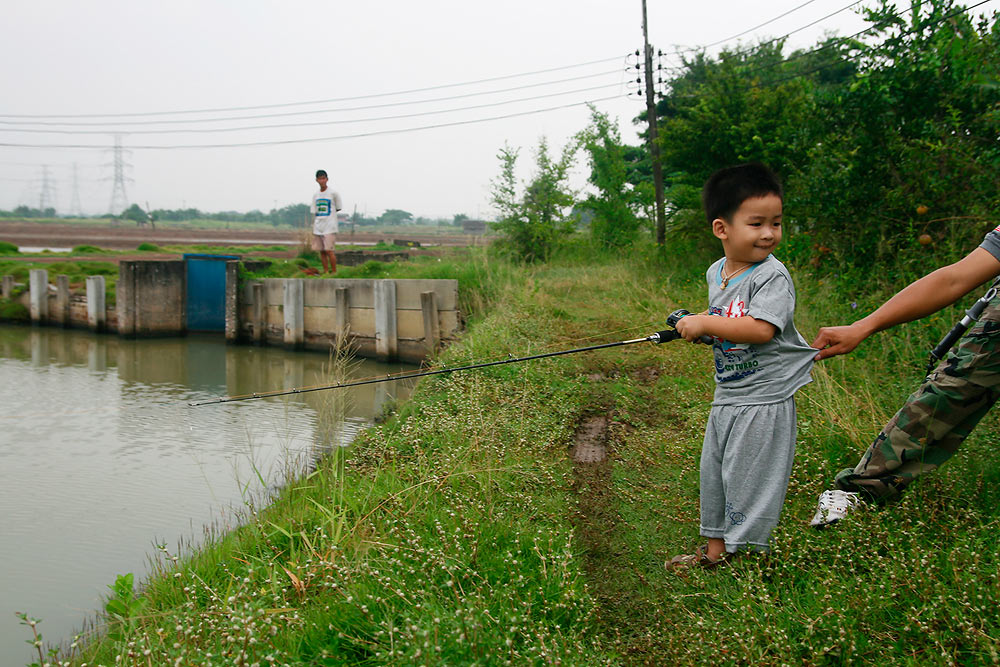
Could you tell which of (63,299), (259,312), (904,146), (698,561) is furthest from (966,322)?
(63,299)

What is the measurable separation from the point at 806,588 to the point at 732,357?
899 millimetres

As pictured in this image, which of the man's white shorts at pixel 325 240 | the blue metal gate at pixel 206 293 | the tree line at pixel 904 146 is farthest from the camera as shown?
the blue metal gate at pixel 206 293

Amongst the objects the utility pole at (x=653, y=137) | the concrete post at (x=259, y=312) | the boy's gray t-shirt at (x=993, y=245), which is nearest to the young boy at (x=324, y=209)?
the concrete post at (x=259, y=312)

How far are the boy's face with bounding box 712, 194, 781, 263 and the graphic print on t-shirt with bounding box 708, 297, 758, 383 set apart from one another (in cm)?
20

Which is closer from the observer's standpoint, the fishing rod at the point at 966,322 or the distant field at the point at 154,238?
the fishing rod at the point at 966,322

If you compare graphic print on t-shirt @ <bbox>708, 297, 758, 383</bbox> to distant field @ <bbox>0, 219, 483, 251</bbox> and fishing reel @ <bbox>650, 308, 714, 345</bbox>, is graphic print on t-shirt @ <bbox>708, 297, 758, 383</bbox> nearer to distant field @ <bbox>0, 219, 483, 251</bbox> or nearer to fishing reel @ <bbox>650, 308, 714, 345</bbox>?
fishing reel @ <bbox>650, 308, 714, 345</bbox>

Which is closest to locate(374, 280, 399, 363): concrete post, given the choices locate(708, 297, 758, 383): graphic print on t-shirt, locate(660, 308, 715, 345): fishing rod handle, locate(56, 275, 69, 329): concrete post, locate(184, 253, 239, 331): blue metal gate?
locate(184, 253, 239, 331): blue metal gate

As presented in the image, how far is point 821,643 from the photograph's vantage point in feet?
8.11

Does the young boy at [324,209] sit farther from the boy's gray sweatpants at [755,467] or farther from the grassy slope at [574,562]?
the boy's gray sweatpants at [755,467]

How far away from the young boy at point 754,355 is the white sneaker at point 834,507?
0.95ft

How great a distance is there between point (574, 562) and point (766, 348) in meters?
1.16

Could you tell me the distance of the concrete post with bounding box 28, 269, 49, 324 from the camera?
60.7 ft

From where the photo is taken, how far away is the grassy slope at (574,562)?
8.28 ft

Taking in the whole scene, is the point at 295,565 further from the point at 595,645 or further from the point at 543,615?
the point at 595,645
